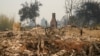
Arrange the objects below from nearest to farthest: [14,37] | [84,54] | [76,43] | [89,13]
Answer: [84,54] < [76,43] < [14,37] < [89,13]

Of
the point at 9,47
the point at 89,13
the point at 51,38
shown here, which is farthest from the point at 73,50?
the point at 89,13

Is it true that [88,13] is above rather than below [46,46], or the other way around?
above

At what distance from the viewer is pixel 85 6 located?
4488cm

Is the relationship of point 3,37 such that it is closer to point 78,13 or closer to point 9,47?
point 9,47

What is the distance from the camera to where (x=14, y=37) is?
1384 centimetres

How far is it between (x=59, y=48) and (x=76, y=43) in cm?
108

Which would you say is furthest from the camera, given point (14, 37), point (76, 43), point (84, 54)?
point (14, 37)

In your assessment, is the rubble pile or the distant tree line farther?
the distant tree line

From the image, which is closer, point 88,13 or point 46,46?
point 46,46

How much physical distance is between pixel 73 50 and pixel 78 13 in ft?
107

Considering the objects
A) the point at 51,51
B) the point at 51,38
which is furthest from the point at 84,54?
the point at 51,38

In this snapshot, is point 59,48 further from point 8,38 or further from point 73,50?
point 8,38

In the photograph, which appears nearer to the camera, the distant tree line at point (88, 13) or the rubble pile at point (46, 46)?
the rubble pile at point (46, 46)

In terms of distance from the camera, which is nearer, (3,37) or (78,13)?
Answer: (3,37)
